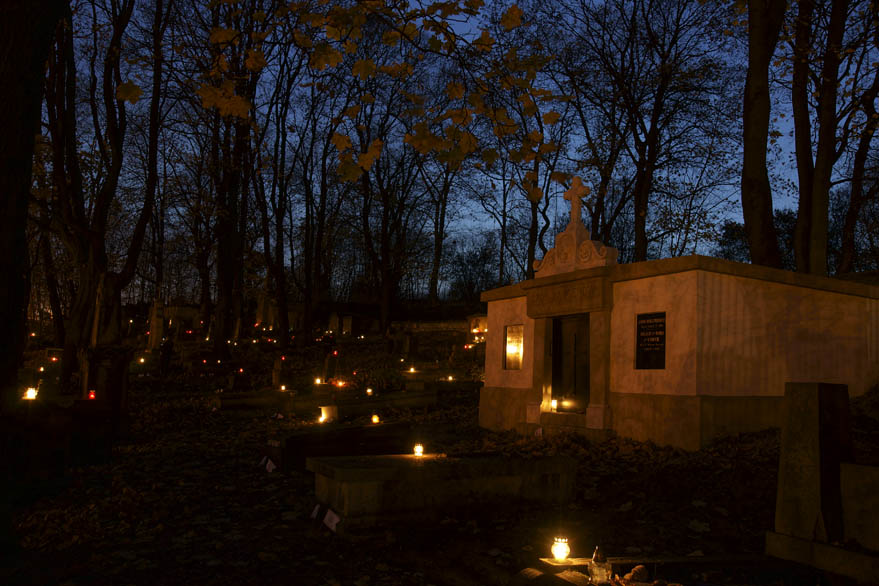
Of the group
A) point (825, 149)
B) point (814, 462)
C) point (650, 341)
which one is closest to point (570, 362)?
point (650, 341)

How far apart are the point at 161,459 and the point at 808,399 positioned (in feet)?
29.6

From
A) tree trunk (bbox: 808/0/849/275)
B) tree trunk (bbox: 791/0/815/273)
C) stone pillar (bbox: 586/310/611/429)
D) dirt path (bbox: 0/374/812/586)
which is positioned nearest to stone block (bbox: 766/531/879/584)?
dirt path (bbox: 0/374/812/586)

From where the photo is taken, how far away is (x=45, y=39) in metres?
4.62

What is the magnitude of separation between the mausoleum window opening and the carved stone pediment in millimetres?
1342

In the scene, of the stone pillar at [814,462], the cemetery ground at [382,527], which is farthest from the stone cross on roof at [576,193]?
the stone pillar at [814,462]

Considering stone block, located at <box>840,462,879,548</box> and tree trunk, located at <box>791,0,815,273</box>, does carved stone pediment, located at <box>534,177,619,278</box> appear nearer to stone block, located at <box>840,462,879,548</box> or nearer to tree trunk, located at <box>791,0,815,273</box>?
tree trunk, located at <box>791,0,815,273</box>

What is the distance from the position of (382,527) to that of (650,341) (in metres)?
6.05

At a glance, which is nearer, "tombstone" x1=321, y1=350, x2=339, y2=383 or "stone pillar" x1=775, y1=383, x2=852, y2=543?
"stone pillar" x1=775, y1=383, x2=852, y2=543

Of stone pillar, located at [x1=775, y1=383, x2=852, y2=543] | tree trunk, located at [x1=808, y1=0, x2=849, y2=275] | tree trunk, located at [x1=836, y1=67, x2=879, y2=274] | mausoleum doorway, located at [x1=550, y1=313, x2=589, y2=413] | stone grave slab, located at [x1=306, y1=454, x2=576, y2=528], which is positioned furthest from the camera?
tree trunk, located at [x1=836, y1=67, x2=879, y2=274]

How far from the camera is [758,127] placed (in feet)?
41.1

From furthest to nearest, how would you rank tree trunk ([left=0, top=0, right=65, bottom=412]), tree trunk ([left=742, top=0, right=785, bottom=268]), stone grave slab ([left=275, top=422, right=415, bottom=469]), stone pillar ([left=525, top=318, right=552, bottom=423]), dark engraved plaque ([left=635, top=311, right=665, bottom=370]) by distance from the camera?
1. tree trunk ([left=742, top=0, right=785, bottom=268])
2. stone pillar ([left=525, top=318, right=552, bottom=423])
3. dark engraved plaque ([left=635, top=311, right=665, bottom=370])
4. stone grave slab ([left=275, top=422, right=415, bottom=469])
5. tree trunk ([left=0, top=0, right=65, bottom=412])

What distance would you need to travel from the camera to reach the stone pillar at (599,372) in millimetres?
10703

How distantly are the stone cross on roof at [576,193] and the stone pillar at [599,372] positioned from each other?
94.9 inches

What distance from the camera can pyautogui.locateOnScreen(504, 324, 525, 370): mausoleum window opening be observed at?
43.2 ft
